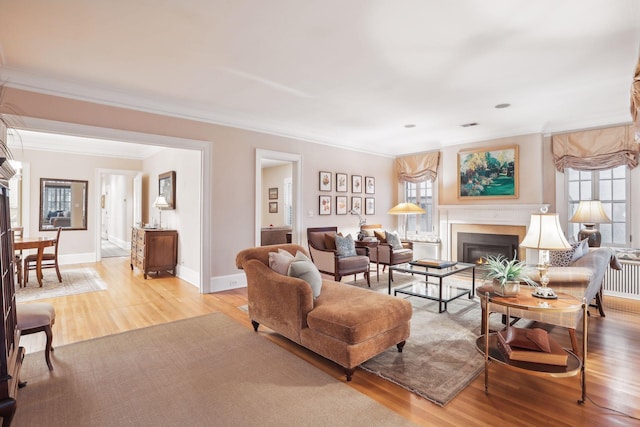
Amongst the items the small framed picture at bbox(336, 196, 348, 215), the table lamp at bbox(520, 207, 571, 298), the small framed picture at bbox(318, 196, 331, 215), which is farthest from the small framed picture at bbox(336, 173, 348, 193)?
the table lamp at bbox(520, 207, 571, 298)

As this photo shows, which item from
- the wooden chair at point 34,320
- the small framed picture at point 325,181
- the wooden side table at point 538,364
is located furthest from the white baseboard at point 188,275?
the wooden side table at point 538,364

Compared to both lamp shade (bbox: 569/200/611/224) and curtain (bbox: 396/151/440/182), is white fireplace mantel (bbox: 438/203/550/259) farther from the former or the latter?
curtain (bbox: 396/151/440/182)

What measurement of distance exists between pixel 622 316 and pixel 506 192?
2.61 m

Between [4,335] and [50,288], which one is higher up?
[4,335]

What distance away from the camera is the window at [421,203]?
732 centimetres

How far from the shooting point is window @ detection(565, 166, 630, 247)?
486 cm

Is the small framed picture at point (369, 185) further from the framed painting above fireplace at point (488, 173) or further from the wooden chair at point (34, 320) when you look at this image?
the wooden chair at point (34, 320)

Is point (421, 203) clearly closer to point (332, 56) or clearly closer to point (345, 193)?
point (345, 193)

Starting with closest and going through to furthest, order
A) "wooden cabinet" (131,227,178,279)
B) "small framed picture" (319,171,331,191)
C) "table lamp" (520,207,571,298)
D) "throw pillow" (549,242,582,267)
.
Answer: "table lamp" (520,207,571,298)
"throw pillow" (549,242,582,267)
"wooden cabinet" (131,227,178,279)
"small framed picture" (319,171,331,191)

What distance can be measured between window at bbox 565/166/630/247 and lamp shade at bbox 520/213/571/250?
3.43 m

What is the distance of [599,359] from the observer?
8.88 ft

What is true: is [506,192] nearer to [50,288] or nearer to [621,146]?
[621,146]

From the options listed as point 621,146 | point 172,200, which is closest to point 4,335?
point 172,200

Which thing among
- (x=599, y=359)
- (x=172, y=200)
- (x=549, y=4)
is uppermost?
(x=549, y=4)
